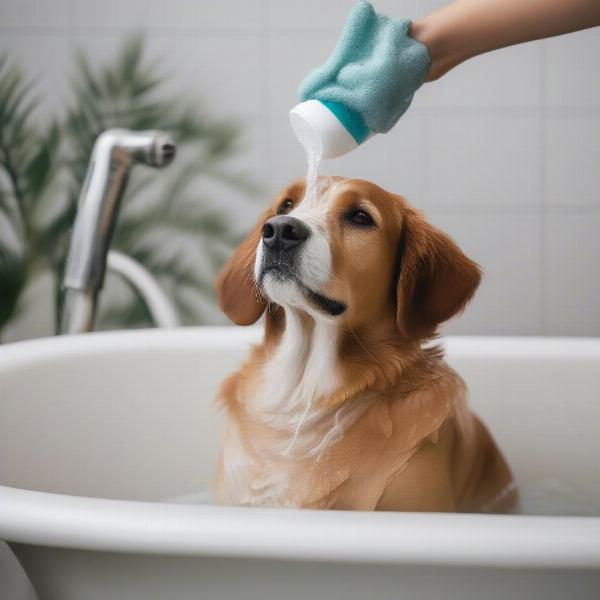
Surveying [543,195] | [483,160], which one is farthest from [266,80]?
[543,195]

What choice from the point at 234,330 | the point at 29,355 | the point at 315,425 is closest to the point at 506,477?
the point at 315,425

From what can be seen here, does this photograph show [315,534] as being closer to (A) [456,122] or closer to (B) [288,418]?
(B) [288,418]

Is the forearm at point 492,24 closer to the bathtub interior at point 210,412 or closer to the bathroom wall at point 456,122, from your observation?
the bathtub interior at point 210,412

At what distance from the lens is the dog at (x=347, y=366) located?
1078 mm

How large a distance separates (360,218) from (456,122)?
1.65 metres

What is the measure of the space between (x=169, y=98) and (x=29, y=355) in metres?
1.40

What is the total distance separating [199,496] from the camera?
65.7 inches

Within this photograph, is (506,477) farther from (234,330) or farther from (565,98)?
(565,98)

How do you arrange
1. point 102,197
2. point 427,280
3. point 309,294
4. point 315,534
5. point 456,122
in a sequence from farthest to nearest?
point 456,122, point 102,197, point 427,280, point 309,294, point 315,534

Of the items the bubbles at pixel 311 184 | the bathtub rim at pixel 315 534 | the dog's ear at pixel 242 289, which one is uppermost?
the bubbles at pixel 311 184

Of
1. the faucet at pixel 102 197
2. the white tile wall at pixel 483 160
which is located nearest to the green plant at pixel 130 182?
the white tile wall at pixel 483 160

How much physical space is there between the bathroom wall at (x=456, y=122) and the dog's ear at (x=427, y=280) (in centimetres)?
152

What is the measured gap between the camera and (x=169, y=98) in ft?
8.82

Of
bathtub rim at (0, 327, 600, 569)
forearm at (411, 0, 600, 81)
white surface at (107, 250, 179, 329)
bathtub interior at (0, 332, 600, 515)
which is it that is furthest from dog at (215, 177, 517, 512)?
white surface at (107, 250, 179, 329)
